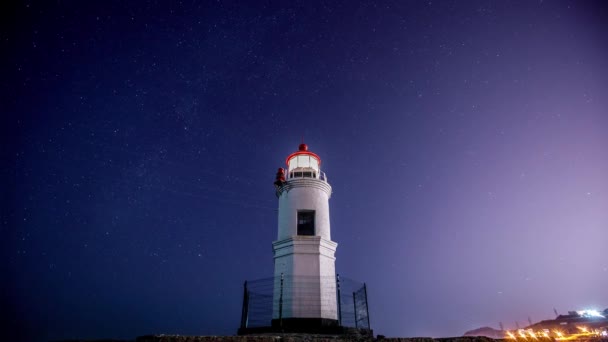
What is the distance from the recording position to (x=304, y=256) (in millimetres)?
11594

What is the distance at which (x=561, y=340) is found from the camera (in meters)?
3.84

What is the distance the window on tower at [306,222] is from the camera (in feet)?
41.4

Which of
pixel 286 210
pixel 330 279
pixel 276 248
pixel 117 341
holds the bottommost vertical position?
pixel 117 341

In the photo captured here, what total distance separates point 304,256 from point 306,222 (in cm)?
165

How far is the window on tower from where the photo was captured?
12633 mm

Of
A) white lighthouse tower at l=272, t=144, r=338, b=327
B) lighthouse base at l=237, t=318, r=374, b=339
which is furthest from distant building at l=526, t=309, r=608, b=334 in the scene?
white lighthouse tower at l=272, t=144, r=338, b=327

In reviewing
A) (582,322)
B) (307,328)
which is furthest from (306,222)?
(582,322)

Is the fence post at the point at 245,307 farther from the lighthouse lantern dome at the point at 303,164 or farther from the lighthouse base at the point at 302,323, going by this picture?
the lighthouse lantern dome at the point at 303,164

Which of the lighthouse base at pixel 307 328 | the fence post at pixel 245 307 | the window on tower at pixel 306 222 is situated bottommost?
the lighthouse base at pixel 307 328

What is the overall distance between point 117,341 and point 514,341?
19.1ft

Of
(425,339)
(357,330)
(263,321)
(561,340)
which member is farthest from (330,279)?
(561,340)

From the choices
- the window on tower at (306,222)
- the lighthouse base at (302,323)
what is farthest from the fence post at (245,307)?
the window on tower at (306,222)

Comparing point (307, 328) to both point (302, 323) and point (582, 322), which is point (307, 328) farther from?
point (582, 322)

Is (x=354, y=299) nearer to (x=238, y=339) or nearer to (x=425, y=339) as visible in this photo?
(x=425, y=339)
